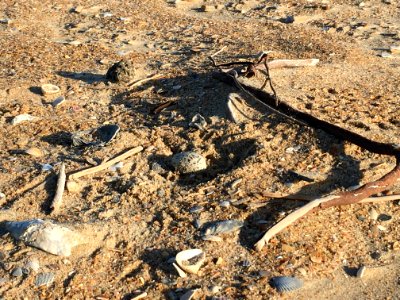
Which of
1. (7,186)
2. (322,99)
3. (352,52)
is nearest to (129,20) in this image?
(352,52)

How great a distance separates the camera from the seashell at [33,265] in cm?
259

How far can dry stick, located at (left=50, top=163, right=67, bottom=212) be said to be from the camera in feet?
9.70

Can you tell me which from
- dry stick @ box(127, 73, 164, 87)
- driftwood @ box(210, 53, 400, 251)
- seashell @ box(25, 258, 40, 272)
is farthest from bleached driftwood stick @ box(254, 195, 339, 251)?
dry stick @ box(127, 73, 164, 87)

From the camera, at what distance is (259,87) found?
3.77 m

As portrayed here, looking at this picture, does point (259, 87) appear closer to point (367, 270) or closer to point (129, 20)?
point (367, 270)

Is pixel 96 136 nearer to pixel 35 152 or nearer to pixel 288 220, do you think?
pixel 35 152

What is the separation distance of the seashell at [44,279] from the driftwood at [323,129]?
33.7 inches

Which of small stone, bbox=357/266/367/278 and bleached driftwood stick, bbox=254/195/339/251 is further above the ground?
bleached driftwood stick, bbox=254/195/339/251

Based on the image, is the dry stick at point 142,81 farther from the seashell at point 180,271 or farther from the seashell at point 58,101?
the seashell at point 180,271

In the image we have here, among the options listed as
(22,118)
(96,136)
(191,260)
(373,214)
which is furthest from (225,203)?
(22,118)

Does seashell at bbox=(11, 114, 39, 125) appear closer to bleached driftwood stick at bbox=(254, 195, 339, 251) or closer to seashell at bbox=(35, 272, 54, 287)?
seashell at bbox=(35, 272, 54, 287)

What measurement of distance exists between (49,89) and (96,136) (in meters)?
0.77

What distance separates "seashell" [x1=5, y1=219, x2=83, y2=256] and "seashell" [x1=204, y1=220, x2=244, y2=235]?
1.83ft

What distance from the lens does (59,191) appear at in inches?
120
